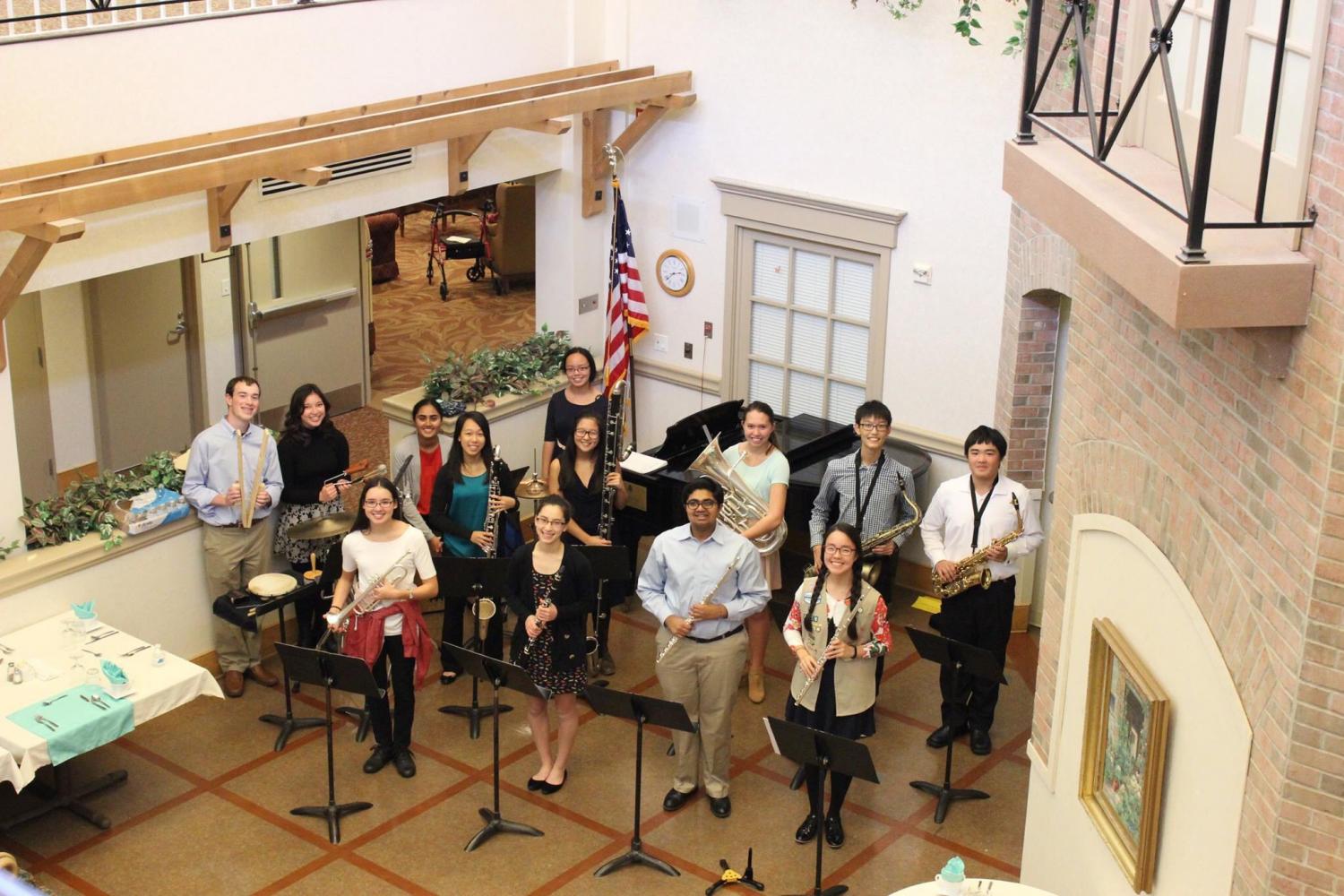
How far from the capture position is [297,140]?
9078mm

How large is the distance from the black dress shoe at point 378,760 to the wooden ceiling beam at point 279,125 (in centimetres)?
340

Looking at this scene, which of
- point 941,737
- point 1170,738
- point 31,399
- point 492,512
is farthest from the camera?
point 31,399

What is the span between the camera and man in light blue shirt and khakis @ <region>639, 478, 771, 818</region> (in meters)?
7.46

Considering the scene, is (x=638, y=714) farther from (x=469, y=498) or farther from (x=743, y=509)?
(x=469, y=498)

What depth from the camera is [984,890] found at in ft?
19.1

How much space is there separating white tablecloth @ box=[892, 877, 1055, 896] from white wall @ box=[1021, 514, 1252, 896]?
349mm

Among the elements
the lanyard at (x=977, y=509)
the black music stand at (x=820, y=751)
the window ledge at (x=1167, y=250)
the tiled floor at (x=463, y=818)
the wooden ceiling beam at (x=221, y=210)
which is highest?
the window ledge at (x=1167, y=250)

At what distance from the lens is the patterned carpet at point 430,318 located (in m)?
15.1

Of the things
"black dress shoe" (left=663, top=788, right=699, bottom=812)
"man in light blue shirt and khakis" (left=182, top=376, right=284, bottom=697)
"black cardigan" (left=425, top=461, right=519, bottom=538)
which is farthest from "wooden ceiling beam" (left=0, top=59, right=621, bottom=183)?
"black dress shoe" (left=663, top=788, right=699, bottom=812)

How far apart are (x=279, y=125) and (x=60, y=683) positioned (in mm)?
3477

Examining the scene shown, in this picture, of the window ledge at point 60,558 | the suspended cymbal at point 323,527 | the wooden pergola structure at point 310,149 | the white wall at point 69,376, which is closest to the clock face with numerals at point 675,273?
the wooden pergola structure at point 310,149

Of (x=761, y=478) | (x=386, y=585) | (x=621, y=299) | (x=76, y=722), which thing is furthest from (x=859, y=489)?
(x=76, y=722)

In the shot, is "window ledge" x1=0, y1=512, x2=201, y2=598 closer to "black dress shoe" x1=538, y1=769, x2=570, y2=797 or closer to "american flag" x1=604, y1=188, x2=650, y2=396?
"black dress shoe" x1=538, y1=769, x2=570, y2=797

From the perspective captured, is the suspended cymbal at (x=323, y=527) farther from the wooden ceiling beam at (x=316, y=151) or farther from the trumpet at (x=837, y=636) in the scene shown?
the trumpet at (x=837, y=636)
